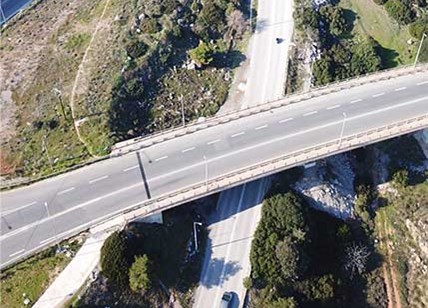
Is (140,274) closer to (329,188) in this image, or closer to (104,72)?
(329,188)

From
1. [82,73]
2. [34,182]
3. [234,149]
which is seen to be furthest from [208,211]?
[82,73]

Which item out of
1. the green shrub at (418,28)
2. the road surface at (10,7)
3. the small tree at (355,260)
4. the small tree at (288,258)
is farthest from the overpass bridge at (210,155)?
the road surface at (10,7)

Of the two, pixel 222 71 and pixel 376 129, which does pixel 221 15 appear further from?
pixel 376 129

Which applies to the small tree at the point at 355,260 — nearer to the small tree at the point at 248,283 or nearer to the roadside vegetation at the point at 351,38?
the small tree at the point at 248,283

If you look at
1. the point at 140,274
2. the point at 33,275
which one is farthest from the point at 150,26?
the point at 33,275

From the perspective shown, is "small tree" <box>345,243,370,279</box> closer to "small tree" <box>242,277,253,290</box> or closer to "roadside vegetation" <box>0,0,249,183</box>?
"small tree" <box>242,277,253,290</box>

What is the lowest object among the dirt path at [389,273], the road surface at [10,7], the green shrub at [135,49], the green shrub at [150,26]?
the dirt path at [389,273]
